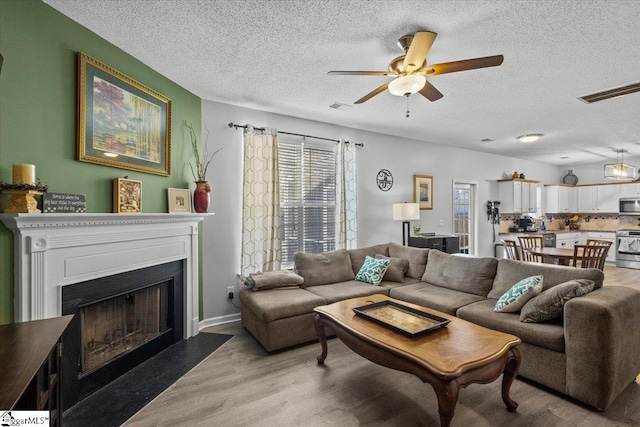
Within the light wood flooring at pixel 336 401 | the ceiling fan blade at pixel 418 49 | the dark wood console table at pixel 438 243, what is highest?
the ceiling fan blade at pixel 418 49

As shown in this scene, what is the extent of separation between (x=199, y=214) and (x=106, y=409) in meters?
1.85

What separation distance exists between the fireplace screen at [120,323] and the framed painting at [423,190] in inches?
177

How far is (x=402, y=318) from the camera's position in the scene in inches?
94.5

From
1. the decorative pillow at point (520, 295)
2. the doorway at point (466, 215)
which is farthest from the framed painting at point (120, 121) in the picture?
the doorway at point (466, 215)

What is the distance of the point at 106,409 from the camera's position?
213 cm

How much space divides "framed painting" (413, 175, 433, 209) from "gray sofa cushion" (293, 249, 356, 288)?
2.34 metres

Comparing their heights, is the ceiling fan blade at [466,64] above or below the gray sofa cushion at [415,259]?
above

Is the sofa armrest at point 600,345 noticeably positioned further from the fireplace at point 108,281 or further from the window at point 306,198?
the fireplace at point 108,281

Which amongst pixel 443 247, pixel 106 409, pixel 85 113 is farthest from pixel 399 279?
pixel 85 113

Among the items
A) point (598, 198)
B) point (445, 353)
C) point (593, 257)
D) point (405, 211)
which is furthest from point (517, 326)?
point (598, 198)

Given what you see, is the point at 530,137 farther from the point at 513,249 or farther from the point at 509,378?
the point at 509,378

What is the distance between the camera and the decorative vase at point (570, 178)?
28.8 feet

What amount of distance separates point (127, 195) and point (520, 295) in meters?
3.56
